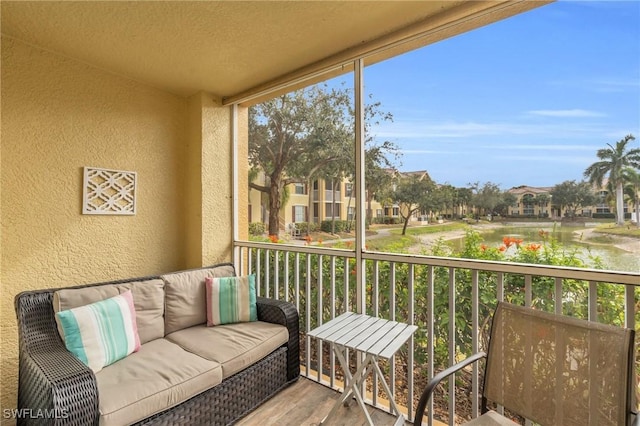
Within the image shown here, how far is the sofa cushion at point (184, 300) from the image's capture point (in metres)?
2.40

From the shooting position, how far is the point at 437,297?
7.36 feet

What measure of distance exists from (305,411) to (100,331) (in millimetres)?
1482

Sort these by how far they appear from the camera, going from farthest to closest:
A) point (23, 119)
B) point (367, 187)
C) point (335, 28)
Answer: point (367, 187)
point (23, 119)
point (335, 28)

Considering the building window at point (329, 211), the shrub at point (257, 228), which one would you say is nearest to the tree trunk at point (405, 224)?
the building window at point (329, 211)

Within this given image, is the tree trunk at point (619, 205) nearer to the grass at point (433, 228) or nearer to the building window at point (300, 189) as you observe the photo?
the grass at point (433, 228)

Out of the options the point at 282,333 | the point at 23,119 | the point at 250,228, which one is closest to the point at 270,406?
the point at 282,333

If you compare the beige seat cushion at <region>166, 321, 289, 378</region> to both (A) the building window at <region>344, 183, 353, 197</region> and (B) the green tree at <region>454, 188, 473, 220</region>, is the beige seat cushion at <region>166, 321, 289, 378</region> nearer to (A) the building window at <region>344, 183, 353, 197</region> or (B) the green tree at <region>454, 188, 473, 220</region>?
(A) the building window at <region>344, 183, 353, 197</region>

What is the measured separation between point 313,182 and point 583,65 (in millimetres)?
2019

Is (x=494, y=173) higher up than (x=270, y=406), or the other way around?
(x=494, y=173)

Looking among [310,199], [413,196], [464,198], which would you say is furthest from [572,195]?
[310,199]

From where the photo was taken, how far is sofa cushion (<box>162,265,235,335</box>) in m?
2.40

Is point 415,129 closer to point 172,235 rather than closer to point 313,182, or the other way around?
point 313,182

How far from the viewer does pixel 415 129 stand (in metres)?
2.25

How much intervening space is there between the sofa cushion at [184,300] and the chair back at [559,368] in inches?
84.0
